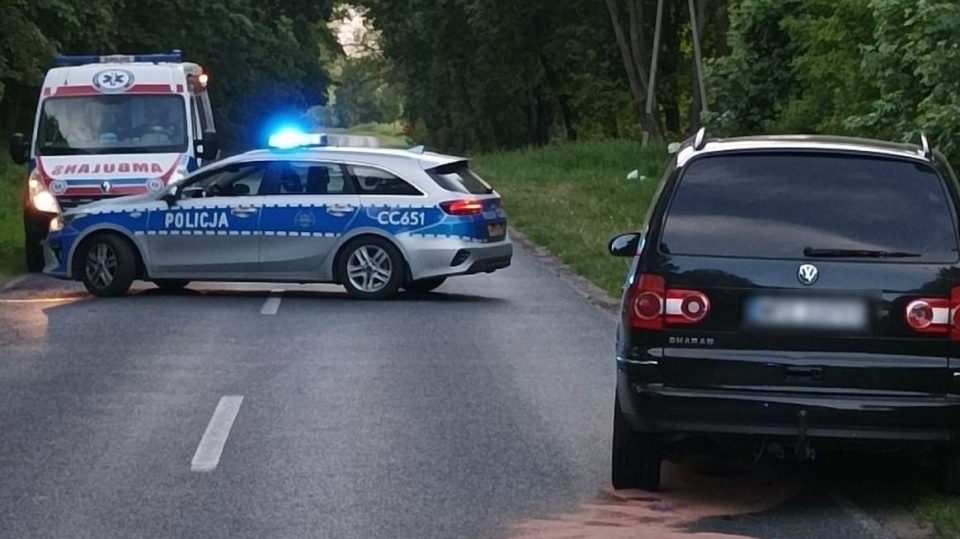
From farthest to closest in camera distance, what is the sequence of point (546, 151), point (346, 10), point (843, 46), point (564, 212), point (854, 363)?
point (346, 10) → point (546, 151) → point (564, 212) → point (843, 46) → point (854, 363)

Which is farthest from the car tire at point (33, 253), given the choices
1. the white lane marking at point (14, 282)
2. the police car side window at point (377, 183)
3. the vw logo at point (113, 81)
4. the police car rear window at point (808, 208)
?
the police car rear window at point (808, 208)

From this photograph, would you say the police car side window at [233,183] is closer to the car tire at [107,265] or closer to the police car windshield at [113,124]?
the car tire at [107,265]

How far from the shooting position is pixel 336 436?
1013cm

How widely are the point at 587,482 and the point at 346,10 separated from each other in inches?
2815

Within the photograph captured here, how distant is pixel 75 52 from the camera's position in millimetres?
45656

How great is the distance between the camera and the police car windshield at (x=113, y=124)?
69.0 feet

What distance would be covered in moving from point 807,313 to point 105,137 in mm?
14546

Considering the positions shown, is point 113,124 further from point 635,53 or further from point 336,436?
point 635,53

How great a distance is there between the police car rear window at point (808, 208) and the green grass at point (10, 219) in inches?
607

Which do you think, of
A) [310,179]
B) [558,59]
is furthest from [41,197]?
[558,59]

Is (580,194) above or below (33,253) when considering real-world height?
below

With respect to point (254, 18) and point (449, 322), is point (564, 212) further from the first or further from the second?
point (254, 18)

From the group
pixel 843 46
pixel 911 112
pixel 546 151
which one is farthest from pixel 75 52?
pixel 911 112

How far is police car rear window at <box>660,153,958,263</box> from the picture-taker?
7875 mm
